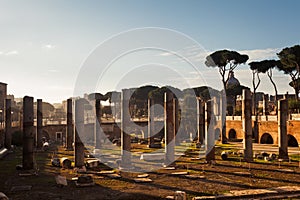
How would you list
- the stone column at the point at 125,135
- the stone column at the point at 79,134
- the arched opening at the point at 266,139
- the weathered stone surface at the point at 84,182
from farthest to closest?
1. the arched opening at the point at 266,139
2. the stone column at the point at 125,135
3. the stone column at the point at 79,134
4. the weathered stone surface at the point at 84,182

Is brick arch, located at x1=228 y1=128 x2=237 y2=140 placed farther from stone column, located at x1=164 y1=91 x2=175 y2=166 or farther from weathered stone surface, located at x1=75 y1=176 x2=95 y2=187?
weathered stone surface, located at x1=75 y1=176 x2=95 y2=187

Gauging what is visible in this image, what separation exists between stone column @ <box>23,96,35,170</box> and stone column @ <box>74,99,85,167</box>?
2454mm

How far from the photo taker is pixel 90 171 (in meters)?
18.8

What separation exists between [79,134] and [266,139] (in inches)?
991

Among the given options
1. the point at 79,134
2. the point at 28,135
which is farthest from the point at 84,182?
the point at 28,135

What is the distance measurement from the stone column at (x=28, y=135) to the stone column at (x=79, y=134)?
8.05 ft

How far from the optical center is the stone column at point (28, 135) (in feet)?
60.9

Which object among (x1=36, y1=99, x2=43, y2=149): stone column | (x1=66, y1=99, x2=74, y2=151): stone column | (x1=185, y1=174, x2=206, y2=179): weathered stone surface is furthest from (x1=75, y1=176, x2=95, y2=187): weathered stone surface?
(x1=36, y1=99, x2=43, y2=149): stone column

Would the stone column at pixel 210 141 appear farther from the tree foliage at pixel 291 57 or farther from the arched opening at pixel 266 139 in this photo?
the tree foliage at pixel 291 57

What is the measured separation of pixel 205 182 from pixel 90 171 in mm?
6774

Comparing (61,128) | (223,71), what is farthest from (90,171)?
(223,71)

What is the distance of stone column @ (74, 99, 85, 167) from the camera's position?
19.3 metres

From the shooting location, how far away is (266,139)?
37625 millimetres

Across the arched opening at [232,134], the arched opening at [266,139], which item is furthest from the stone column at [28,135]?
the arched opening at [232,134]
